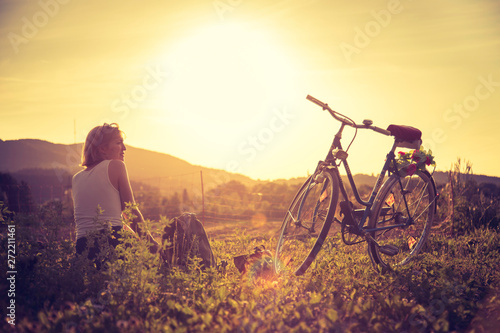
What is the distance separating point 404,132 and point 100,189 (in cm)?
347

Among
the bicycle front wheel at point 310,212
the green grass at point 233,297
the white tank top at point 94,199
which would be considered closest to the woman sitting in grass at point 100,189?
the white tank top at point 94,199

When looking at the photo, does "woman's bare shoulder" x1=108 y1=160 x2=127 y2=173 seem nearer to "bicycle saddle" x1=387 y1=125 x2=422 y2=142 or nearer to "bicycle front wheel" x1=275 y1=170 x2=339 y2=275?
"bicycle front wheel" x1=275 y1=170 x2=339 y2=275

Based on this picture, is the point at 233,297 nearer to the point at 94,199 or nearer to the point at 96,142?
the point at 94,199

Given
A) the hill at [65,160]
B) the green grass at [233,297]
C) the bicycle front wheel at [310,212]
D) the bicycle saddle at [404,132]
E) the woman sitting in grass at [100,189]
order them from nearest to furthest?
the green grass at [233,297]
the bicycle front wheel at [310,212]
the woman sitting in grass at [100,189]
the bicycle saddle at [404,132]
the hill at [65,160]

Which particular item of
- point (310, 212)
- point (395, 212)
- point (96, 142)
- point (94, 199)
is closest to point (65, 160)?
point (96, 142)

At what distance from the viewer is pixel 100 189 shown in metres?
4.11

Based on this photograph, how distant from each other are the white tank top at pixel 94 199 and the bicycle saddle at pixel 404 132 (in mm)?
3202

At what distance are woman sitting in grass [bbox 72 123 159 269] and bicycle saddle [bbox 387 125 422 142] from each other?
2.96m

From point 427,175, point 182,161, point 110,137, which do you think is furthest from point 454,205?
point 182,161

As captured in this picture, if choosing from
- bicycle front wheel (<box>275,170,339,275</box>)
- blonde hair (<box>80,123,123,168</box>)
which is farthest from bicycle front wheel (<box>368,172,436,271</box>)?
blonde hair (<box>80,123,123,168</box>)

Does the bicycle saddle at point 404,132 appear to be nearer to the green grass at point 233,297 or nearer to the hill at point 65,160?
the green grass at point 233,297

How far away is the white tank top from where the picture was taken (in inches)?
162

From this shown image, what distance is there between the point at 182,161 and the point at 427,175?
6394 cm

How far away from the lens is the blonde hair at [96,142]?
14.0ft
